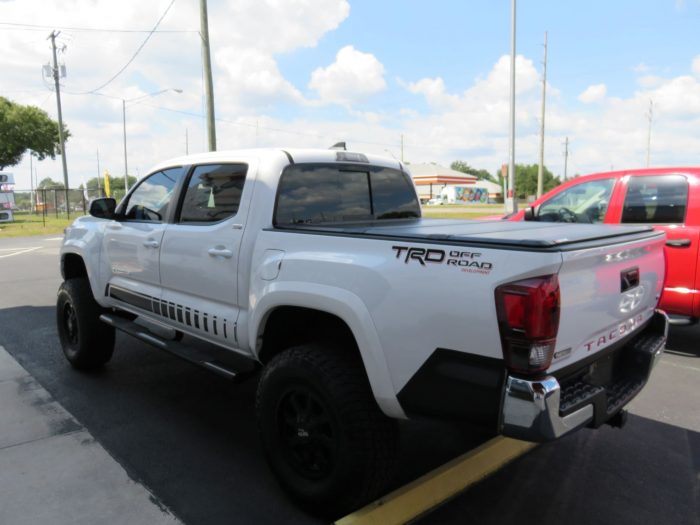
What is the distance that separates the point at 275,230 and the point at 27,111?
A: 48.3m

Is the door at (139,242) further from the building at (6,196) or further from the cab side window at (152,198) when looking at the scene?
the building at (6,196)

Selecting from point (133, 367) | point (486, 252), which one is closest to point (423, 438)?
point (486, 252)

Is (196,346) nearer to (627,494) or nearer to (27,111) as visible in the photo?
(627,494)

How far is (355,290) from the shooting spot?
2.50 meters

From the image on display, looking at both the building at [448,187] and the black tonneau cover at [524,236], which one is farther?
the building at [448,187]

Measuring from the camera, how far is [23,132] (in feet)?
139

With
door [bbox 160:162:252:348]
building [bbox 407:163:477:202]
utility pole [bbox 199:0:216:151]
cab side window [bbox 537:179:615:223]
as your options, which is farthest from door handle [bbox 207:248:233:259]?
building [bbox 407:163:477:202]

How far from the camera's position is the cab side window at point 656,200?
5473 millimetres

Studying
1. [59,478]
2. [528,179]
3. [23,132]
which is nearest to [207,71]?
[59,478]

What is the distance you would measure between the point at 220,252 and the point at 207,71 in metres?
12.1

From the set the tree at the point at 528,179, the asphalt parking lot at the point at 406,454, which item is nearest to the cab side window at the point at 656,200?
the asphalt parking lot at the point at 406,454

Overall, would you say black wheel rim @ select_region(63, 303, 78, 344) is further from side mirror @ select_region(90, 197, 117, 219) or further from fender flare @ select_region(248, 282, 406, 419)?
fender flare @ select_region(248, 282, 406, 419)

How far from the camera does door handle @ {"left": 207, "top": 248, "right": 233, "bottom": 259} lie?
3246 millimetres

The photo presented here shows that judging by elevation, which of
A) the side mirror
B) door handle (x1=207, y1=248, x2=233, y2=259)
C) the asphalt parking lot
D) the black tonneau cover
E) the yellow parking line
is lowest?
the asphalt parking lot
